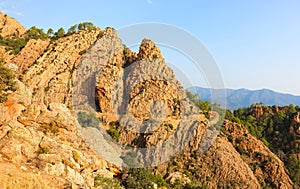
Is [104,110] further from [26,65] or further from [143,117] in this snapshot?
[26,65]

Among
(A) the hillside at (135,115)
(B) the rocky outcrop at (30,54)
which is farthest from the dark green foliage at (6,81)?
(B) the rocky outcrop at (30,54)

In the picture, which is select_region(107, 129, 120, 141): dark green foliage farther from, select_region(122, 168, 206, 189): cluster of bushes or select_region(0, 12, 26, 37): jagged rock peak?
select_region(0, 12, 26, 37): jagged rock peak

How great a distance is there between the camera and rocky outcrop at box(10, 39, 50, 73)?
169 ft

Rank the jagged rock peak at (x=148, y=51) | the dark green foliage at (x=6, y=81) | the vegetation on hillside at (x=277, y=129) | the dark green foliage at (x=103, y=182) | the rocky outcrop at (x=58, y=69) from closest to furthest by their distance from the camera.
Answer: the dark green foliage at (x=103, y=182) < the dark green foliage at (x=6, y=81) < the rocky outcrop at (x=58, y=69) < the jagged rock peak at (x=148, y=51) < the vegetation on hillside at (x=277, y=129)

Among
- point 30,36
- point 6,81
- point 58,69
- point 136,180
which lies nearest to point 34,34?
point 30,36

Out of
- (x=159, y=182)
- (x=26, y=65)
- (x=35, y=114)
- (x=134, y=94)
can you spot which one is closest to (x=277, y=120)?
(x=134, y=94)

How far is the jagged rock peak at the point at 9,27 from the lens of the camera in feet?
214

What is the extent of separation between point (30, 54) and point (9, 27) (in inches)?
713

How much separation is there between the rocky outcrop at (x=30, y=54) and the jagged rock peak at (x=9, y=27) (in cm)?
1156

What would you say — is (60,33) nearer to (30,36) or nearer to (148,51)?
(30,36)

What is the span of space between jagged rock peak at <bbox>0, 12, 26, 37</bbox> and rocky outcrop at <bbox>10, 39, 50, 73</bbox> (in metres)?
11.6

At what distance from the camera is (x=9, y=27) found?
66.6 meters

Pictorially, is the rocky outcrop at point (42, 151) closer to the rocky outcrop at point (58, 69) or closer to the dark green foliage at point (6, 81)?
the dark green foliage at point (6, 81)

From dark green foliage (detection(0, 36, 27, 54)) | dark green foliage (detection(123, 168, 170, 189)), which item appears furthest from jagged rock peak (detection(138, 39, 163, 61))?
dark green foliage (detection(123, 168, 170, 189))
